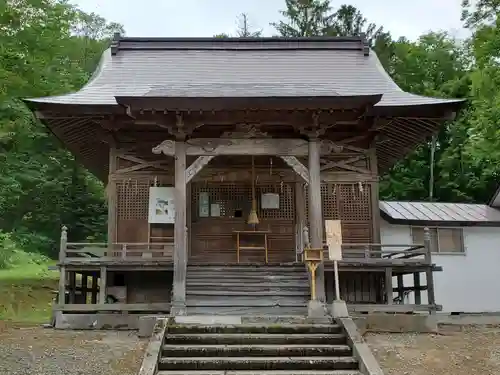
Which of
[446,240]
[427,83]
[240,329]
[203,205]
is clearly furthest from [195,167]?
[427,83]

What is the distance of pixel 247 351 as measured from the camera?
8133 mm

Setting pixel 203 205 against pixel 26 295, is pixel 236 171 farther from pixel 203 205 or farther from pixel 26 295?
pixel 26 295

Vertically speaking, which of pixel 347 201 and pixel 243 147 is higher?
pixel 243 147

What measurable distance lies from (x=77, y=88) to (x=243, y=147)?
618 inches

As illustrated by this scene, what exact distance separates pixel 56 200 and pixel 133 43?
517 inches

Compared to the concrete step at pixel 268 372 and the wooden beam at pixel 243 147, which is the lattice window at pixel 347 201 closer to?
the wooden beam at pixel 243 147

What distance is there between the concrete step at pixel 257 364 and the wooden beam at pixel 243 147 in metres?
4.76

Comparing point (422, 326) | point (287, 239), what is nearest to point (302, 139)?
point (287, 239)

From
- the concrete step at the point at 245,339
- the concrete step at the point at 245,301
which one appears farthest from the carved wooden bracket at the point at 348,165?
the concrete step at the point at 245,339

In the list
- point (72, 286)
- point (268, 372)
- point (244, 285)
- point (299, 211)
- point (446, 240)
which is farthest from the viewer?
point (446, 240)

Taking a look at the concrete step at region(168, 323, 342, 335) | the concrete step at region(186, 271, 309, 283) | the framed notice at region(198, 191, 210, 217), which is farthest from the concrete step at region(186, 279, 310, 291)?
the framed notice at region(198, 191, 210, 217)

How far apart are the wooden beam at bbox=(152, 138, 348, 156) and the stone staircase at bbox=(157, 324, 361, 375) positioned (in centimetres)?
384

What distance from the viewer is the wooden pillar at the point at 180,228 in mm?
10914

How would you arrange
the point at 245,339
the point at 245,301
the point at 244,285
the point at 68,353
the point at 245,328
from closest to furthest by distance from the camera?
1. the point at 68,353
2. the point at 245,339
3. the point at 245,328
4. the point at 245,301
5. the point at 244,285
